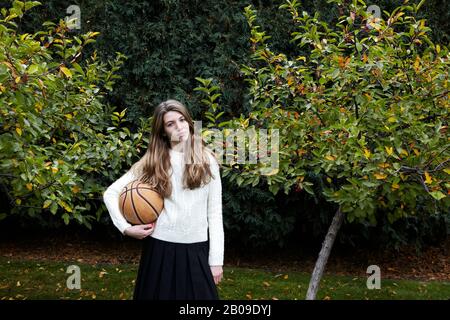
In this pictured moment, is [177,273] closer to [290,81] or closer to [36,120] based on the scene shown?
[36,120]

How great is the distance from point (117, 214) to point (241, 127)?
4.94 feet

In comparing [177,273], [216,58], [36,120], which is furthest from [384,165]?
[216,58]

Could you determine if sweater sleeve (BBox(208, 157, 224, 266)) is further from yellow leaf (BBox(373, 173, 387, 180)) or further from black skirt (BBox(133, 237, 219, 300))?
yellow leaf (BBox(373, 173, 387, 180))

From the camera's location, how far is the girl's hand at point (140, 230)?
2674mm

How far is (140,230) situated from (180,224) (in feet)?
0.74

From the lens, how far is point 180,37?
6.28 metres

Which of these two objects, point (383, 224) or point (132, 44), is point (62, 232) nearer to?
point (132, 44)

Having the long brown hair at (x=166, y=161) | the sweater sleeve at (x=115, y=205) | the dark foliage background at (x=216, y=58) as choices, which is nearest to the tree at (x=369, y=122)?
the long brown hair at (x=166, y=161)

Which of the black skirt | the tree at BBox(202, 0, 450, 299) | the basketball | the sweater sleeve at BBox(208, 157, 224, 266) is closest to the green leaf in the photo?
the tree at BBox(202, 0, 450, 299)

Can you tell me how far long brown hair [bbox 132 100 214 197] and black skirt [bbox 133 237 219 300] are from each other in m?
0.32

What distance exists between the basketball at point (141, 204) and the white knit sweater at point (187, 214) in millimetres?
40

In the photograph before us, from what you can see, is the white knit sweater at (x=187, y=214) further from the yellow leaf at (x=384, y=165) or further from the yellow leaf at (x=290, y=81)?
the yellow leaf at (x=290, y=81)

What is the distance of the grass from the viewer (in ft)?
16.8

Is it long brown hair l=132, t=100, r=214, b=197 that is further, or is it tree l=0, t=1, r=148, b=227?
tree l=0, t=1, r=148, b=227
